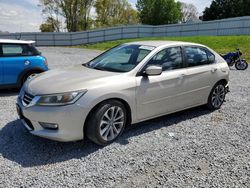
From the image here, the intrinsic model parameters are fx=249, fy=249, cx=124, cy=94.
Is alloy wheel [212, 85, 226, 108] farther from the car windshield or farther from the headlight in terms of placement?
the headlight

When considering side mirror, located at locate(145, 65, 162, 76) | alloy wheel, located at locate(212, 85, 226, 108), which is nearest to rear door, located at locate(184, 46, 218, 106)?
alloy wheel, located at locate(212, 85, 226, 108)

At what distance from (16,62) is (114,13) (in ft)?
159

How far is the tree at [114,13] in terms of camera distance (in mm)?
46938

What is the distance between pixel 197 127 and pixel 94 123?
2.03m

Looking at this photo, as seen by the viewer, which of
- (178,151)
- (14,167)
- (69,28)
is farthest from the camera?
(69,28)

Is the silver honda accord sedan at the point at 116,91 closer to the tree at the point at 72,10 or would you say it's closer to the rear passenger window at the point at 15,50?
the rear passenger window at the point at 15,50

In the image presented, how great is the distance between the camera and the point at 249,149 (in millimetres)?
3738

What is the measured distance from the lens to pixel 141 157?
3432mm

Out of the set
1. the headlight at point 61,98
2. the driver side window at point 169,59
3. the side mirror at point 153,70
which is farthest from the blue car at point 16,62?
the side mirror at point 153,70

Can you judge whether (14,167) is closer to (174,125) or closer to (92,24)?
(174,125)

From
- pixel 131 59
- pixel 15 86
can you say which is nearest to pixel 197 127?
pixel 131 59

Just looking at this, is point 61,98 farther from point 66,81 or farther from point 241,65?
point 241,65

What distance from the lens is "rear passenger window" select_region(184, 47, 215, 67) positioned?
4.79 metres

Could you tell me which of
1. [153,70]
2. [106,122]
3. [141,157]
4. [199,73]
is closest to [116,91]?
[106,122]
